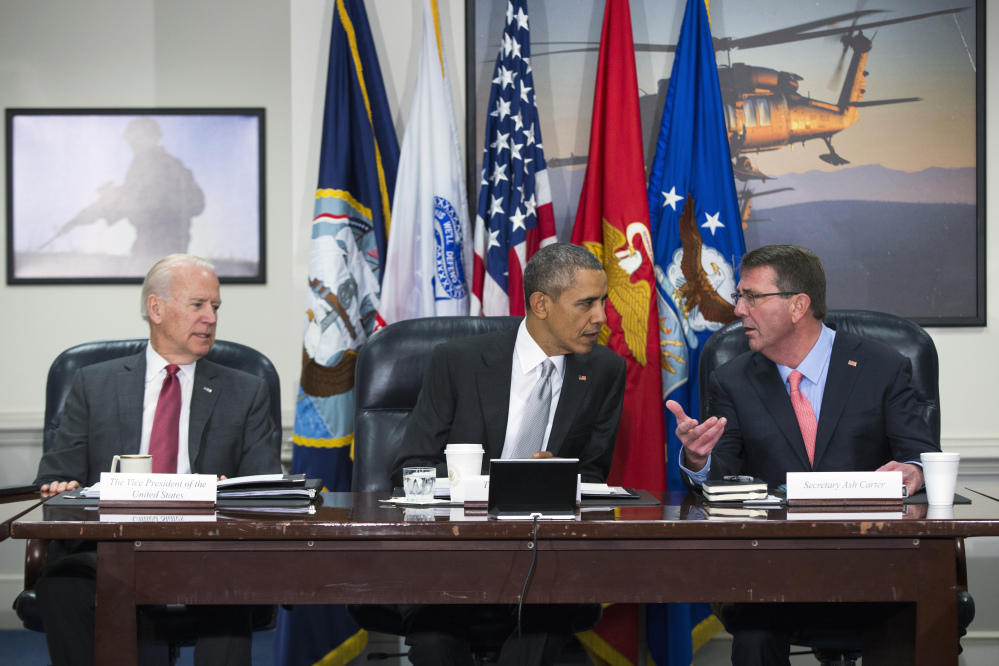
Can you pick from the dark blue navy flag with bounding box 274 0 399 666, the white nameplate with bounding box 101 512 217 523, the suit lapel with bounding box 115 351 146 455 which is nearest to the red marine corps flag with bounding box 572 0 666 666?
the dark blue navy flag with bounding box 274 0 399 666

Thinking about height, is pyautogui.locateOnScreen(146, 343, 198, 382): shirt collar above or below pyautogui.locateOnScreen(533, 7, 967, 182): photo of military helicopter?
below

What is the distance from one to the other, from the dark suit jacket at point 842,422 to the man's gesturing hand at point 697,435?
18cm

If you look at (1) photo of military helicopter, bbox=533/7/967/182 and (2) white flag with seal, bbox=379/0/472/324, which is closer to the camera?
(2) white flag with seal, bbox=379/0/472/324

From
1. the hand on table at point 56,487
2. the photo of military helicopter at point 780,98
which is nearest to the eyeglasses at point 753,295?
the photo of military helicopter at point 780,98

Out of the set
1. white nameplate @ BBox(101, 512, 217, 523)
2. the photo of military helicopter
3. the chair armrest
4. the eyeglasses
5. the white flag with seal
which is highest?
the photo of military helicopter

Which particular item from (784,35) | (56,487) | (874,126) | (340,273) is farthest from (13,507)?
(874,126)

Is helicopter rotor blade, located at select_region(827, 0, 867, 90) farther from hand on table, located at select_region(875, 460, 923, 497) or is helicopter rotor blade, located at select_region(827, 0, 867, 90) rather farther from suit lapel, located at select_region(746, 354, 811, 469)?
hand on table, located at select_region(875, 460, 923, 497)

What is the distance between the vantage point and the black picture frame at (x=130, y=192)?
11.6 feet

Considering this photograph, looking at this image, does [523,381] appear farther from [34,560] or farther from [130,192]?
[130,192]

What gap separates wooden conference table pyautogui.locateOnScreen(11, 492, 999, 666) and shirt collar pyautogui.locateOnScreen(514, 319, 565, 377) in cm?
96

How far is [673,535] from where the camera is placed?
1592mm

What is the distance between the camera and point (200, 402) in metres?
2.50

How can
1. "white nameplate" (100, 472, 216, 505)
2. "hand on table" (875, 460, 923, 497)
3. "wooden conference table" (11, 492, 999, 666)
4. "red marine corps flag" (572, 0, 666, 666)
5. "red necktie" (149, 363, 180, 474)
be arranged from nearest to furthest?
1. "wooden conference table" (11, 492, 999, 666)
2. "white nameplate" (100, 472, 216, 505)
3. "hand on table" (875, 460, 923, 497)
4. "red necktie" (149, 363, 180, 474)
5. "red marine corps flag" (572, 0, 666, 666)

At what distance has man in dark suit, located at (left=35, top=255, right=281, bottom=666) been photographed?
245 centimetres
